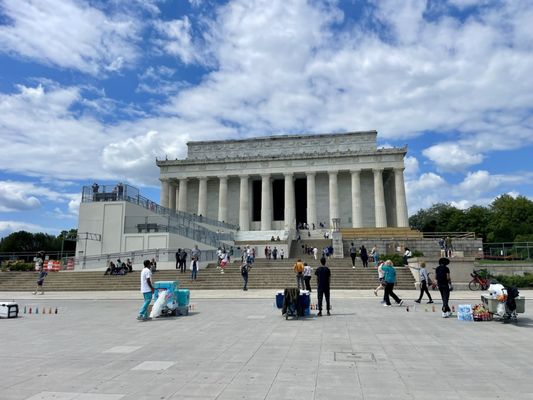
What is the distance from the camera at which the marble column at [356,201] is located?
208ft

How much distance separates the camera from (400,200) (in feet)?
206

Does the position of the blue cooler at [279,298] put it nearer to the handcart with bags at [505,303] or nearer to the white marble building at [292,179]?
the handcart with bags at [505,303]

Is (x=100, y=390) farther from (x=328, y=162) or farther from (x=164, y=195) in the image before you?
(x=164, y=195)

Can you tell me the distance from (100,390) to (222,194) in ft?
206

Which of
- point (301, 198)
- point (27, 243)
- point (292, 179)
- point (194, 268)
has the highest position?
point (292, 179)

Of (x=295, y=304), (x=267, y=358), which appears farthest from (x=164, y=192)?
(x=267, y=358)

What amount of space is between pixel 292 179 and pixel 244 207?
9.27 metres

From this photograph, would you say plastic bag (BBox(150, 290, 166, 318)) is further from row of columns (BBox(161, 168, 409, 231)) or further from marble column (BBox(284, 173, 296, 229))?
marble column (BBox(284, 173, 296, 229))

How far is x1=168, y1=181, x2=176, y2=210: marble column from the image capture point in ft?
235

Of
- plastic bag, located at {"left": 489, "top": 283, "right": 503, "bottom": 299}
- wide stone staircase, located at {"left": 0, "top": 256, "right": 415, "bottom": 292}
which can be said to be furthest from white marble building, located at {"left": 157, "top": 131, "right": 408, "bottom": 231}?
plastic bag, located at {"left": 489, "top": 283, "right": 503, "bottom": 299}

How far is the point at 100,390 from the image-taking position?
19.1 ft

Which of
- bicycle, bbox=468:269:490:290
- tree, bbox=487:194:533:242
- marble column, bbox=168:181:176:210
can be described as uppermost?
marble column, bbox=168:181:176:210

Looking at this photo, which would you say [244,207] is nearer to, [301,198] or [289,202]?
[289,202]

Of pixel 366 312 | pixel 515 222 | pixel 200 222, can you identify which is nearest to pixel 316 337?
pixel 366 312
